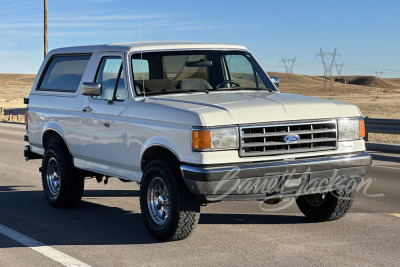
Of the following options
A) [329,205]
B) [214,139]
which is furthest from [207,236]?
[329,205]

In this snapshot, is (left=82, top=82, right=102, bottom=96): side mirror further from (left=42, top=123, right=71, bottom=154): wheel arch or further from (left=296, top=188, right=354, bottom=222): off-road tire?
(left=296, top=188, right=354, bottom=222): off-road tire

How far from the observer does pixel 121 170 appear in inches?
304

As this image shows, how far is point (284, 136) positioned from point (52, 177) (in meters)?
3.74

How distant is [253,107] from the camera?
6.57 metres

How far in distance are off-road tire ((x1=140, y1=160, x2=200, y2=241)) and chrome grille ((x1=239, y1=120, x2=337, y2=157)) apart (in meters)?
0.69

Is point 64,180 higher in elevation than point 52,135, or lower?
lower

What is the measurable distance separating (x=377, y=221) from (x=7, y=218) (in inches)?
170

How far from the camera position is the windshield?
776 centimetres

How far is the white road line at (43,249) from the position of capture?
6.02 m

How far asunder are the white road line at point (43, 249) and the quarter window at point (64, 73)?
2192 millimetres

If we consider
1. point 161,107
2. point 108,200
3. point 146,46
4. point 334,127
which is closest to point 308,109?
point 334,127

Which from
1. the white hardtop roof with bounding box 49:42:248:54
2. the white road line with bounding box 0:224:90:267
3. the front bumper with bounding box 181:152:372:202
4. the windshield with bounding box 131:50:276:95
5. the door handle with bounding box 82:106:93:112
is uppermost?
the white hardtop roof with bounding box 49:42:248:54

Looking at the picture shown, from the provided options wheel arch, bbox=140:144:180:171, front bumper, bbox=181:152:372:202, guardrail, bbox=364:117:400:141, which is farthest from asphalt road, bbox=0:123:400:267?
guardrail, bbox=364:117:400:141

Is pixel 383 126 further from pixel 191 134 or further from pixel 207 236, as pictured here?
pixel 191 134
